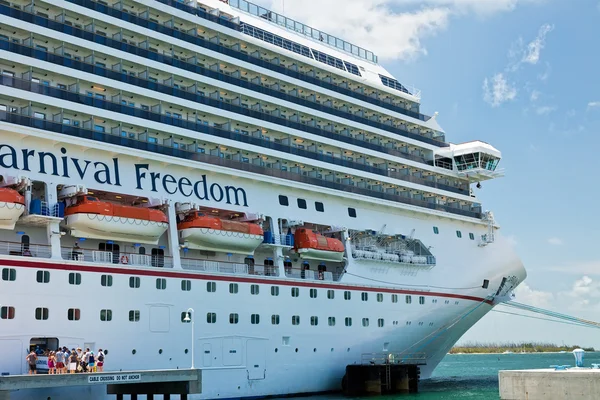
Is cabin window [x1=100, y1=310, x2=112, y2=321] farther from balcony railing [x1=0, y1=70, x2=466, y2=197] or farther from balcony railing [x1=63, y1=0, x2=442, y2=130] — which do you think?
balcony railing [x1=63, y1=0, x2=442, y2=130]

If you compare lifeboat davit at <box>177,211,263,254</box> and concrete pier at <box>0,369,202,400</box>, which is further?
lifeboat davit at <box>177,211,263,254</box>

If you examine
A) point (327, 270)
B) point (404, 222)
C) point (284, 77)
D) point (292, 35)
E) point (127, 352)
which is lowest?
point (127, 352)

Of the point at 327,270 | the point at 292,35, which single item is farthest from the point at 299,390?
the point at 292,35

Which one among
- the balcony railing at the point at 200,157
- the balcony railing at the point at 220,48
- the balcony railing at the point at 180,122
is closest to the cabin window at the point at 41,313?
the balcony railing at the point at 200,157

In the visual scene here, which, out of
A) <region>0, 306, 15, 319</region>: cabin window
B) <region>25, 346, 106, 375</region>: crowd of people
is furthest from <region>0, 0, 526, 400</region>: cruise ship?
<region>25, 346, 106, 375</region>: crowd of people

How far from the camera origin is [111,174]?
27.9 m

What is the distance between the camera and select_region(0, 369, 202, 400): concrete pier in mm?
21422

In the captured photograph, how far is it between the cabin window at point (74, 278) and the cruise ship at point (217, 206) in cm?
7

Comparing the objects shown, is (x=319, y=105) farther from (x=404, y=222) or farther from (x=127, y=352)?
(x=127, y=352)

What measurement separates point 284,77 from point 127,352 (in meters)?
15.5

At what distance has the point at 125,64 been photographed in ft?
98.1

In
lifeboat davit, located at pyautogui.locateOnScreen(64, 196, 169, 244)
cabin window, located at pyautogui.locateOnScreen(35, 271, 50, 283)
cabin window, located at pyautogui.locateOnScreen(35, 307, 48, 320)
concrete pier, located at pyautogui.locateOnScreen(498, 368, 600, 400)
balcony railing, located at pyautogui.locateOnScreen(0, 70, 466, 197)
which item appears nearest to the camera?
concrete pier, located at pyautogui.locateOnScreen(498, 368, 600, 400)

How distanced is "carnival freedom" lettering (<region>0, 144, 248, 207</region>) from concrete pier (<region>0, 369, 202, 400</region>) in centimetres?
727

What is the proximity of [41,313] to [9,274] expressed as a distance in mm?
1590
